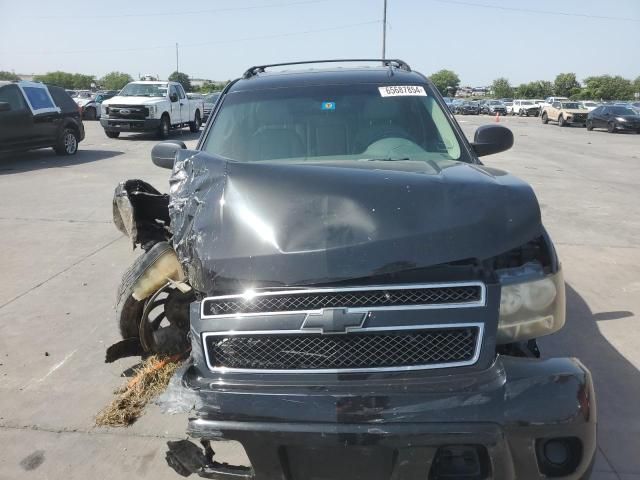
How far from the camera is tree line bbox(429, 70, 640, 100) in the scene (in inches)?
2785

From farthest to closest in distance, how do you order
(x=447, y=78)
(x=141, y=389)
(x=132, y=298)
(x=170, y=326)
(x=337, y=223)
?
(x=447, y=78) → (x=141, y=389) → (x=170, y=326) → (x=132, y=298) → (x=337, y=223)

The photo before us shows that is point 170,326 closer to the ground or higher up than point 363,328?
closer to the ground

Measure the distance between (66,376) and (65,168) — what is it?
35.7 feet

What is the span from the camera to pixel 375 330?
2.07m

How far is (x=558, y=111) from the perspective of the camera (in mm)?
36938

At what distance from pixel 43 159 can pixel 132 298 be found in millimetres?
13814

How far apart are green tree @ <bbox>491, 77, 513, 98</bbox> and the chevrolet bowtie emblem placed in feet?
346

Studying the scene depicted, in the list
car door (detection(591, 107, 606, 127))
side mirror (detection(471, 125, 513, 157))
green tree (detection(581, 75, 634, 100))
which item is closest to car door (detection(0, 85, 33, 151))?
side mirror (detection(471, 125, 513, 157))

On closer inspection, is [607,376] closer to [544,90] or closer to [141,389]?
[141,389]

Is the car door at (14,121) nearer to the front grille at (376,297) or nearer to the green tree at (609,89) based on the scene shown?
the front grille at (376,297)

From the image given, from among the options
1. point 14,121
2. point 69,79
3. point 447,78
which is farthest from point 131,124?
point 447,78

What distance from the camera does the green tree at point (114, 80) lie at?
9032cm

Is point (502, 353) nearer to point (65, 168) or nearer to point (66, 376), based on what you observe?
point (66, 376)

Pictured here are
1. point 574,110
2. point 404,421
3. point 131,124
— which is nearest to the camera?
point 404,421
